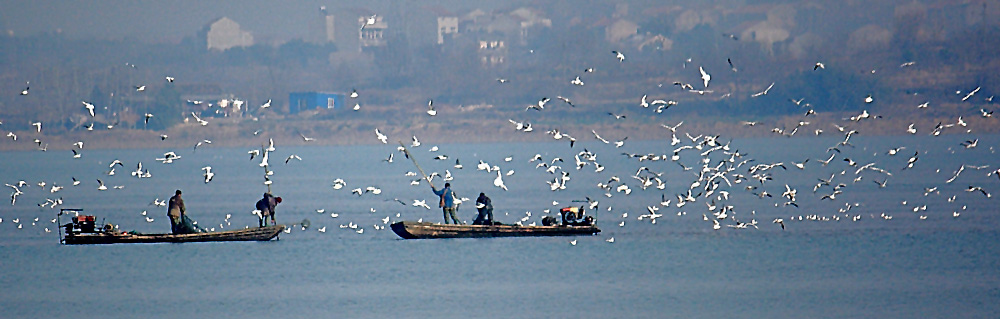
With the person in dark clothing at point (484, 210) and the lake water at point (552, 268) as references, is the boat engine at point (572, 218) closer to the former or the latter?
the lake water at point (552, 268)

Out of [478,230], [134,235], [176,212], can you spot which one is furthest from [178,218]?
[478,230]

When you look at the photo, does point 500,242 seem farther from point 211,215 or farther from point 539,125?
point 539,125

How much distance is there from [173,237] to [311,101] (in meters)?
138

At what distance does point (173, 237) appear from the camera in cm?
4491

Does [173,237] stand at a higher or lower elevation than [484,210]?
lower

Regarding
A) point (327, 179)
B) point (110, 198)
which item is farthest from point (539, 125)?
point (110, 198)

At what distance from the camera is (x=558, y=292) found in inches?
1535

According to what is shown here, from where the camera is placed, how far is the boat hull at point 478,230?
45344 millimetres

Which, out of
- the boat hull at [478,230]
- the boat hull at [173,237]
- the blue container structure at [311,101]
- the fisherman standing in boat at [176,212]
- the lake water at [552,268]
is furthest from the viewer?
the blue container structure at [311,101]

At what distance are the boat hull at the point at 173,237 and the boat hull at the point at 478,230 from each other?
3771 mm

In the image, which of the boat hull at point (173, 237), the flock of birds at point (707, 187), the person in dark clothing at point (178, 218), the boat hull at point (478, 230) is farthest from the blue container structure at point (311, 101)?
the person in dark clothing at point (178, 218)

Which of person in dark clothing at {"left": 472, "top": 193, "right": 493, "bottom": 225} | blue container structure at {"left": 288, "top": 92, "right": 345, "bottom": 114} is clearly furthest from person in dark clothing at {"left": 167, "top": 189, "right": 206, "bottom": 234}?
blue container structure at {"left": 288, "top": 92, "right": 345, "bottom": 114}

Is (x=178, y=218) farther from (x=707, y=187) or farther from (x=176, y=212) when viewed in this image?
(x=707, y=187)

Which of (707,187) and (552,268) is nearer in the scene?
(552,268)
